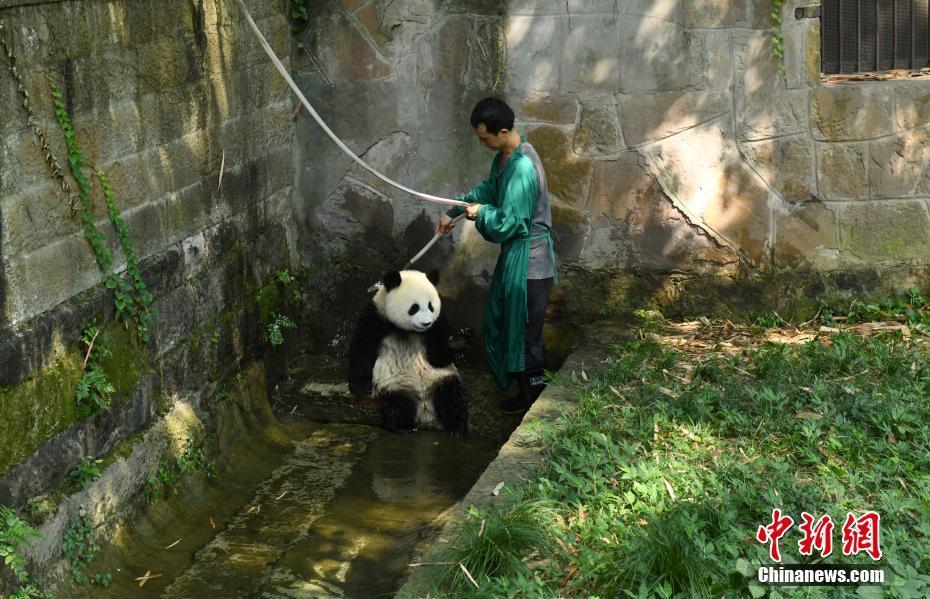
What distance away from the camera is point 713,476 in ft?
16.1

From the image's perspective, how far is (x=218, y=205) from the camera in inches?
264

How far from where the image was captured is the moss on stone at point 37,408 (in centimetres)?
467

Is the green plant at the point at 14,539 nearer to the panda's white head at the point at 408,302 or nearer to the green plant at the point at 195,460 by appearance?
the green plant at the point at 195,460

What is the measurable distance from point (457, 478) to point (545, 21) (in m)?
3.03

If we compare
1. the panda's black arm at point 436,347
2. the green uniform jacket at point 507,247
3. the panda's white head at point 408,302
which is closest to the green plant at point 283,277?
the panda's white head at point 408,302

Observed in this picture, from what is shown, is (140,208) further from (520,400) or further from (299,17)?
(520,400)

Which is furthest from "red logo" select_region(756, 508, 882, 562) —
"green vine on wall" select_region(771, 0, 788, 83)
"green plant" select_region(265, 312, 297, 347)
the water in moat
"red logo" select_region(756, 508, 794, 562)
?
"green plant" select_region(265, 312, 297, 347)

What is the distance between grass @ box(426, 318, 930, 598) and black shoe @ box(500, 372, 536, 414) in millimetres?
629

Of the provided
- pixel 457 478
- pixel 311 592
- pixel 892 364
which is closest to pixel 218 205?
pixel 457 478

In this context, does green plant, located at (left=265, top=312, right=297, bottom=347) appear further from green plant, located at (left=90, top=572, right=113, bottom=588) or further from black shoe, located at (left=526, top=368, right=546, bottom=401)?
green plant, located at (left=90, top=572, right=113, bottom=588)

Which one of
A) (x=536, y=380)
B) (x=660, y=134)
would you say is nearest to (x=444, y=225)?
(x=536, y=380)

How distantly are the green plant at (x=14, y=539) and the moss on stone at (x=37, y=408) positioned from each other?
0.20 meters

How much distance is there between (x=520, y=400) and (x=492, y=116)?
5.97 feet

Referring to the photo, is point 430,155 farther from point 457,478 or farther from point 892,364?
point 892,364
